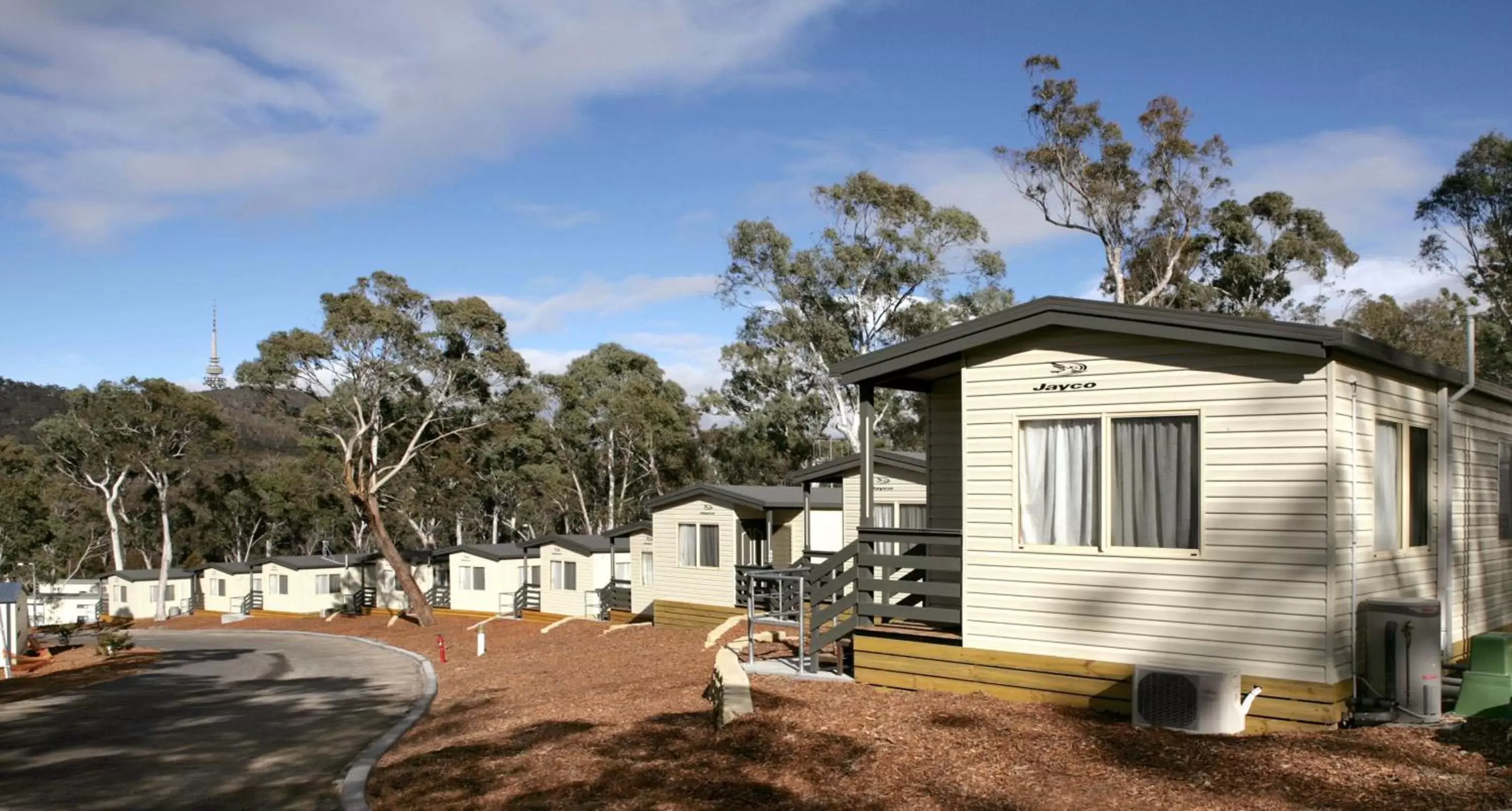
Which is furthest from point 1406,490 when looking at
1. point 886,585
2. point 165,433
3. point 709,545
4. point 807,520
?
point 165,433

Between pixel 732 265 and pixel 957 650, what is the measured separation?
28.8 metres

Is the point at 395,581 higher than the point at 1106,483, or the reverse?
the point at 1106,483

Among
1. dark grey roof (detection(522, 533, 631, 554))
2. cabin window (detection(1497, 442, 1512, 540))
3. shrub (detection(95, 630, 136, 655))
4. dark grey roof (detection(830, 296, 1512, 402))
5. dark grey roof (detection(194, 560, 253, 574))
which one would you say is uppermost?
dark grey roof (detection(830, 296, 1512, 402))

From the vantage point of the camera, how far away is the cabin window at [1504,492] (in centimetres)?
1207

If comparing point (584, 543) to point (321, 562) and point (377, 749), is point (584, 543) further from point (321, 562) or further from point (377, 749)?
point (377, 749)

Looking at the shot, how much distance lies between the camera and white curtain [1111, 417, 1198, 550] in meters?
8.97

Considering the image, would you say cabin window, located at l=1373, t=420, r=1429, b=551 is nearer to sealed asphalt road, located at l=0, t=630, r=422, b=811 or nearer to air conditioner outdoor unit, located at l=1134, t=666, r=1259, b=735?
air conditioner outdoor unit, located at l=1134, t=666, r=1259, b=735

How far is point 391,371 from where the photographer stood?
39.0 m

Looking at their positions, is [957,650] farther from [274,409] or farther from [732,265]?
[274,409]

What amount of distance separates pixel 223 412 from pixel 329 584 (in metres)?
24.1

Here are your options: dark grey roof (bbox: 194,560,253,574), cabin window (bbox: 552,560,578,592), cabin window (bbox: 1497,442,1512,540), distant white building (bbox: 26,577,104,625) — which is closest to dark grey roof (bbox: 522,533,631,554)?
cabin window (bbox: 552,560,578,592)

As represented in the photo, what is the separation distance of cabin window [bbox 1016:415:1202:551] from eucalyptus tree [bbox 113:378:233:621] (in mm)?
52109

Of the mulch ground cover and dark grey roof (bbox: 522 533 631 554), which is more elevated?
the mulch ground cover

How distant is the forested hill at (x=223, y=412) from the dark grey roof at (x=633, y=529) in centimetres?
4377
